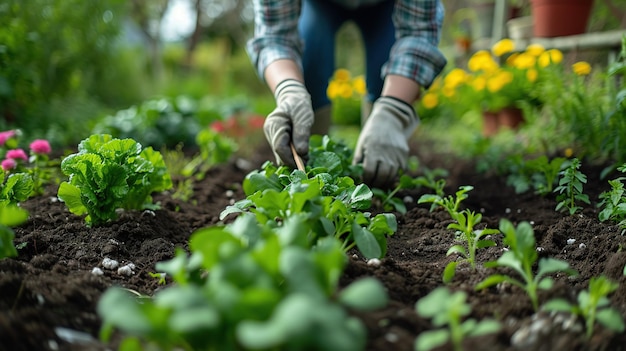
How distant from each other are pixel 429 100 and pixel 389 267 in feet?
10.9

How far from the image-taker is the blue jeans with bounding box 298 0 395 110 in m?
2.86

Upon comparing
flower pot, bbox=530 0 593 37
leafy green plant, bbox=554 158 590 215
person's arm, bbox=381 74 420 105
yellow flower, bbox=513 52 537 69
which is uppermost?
flower pot, bbox=530 0 593 37

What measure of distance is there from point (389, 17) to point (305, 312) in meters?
2.34

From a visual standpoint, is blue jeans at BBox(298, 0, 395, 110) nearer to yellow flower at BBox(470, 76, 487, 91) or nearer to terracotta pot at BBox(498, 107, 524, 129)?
yellow flower at BBox(470, 76, 487, 91)

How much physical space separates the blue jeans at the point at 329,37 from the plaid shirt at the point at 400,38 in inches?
11.9

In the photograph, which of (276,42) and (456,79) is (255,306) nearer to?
(276,42)

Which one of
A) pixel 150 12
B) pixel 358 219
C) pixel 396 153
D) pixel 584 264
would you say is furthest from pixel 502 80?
pixel 150 12

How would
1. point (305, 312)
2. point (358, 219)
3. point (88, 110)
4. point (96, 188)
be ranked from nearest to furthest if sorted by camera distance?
point (305, 312)
point (358, 219)
point (96, 188)
point (88, 110)

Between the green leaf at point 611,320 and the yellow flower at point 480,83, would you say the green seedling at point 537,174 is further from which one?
the yellow flower at point 480,83

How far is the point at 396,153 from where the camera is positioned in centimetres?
230

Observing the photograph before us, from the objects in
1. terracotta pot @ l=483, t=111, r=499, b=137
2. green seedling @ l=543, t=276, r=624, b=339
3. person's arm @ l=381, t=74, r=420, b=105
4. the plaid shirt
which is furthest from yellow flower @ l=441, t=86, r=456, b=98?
green seedling @ l=543, t=276, r=624, b=339

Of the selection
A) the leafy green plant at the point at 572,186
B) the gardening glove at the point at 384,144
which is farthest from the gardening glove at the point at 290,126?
the leafy green plant at the point at 572,186

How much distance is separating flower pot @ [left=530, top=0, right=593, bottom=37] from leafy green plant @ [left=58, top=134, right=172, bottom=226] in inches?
122

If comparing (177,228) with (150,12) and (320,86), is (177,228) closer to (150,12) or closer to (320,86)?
(320,86)
